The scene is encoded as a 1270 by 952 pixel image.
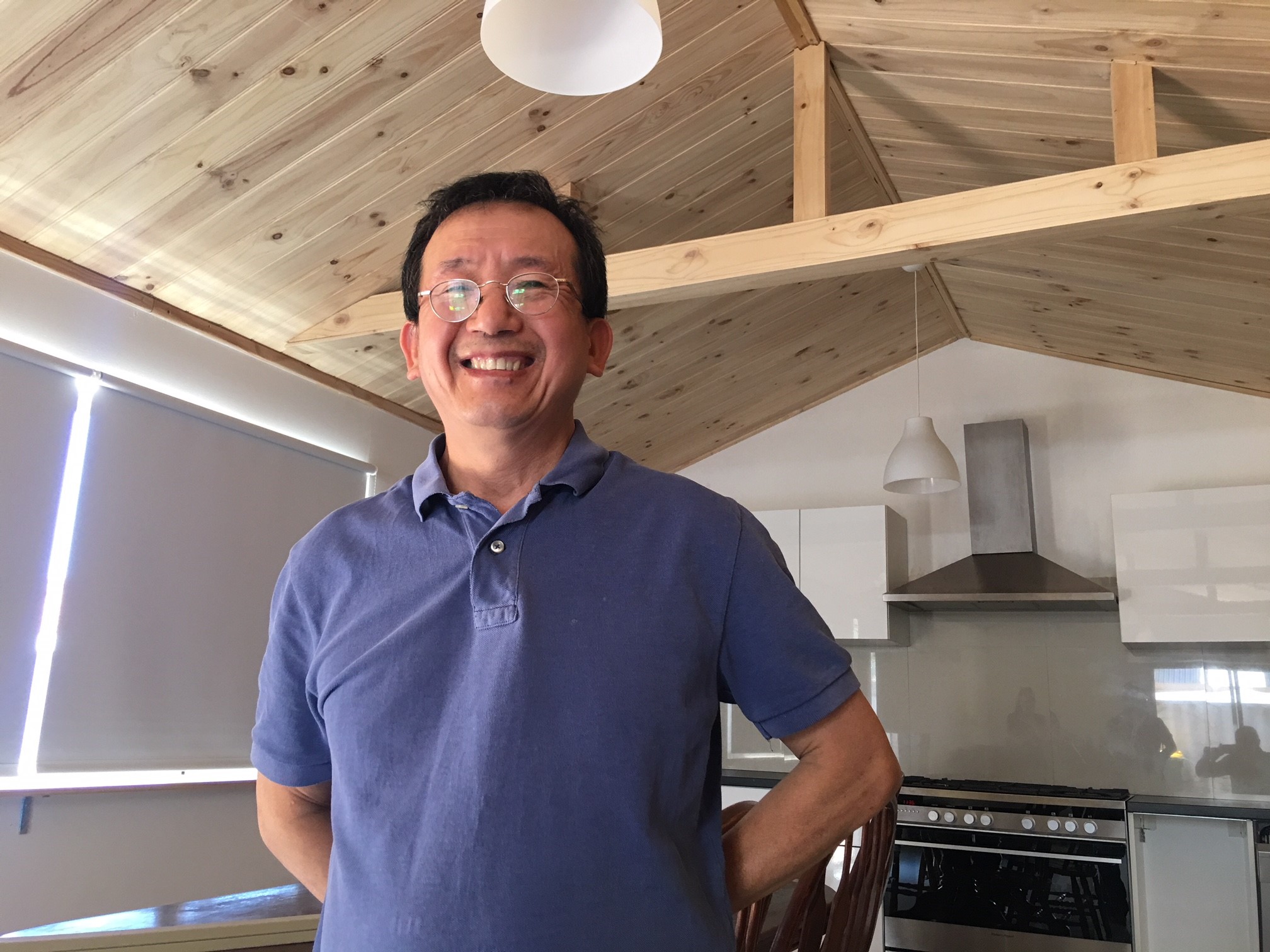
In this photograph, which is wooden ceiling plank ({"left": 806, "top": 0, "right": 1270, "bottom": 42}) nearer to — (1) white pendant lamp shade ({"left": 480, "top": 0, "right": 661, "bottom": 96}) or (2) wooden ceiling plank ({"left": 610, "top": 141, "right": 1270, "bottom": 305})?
(2) wooden ceiling plank ({"left": 610, "top": 141, "right": 1270, "bottom": 305})

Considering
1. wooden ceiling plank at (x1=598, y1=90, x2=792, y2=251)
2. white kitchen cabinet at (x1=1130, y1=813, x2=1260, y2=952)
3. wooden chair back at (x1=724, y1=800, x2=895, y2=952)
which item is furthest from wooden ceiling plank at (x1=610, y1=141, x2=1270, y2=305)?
white kitchen cabinet at (x1=1130, y1=813, x2=1260, y2=952)

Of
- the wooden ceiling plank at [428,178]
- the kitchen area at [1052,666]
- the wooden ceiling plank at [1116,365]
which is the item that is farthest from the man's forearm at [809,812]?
the wooden ceiling plank at [1116,365]

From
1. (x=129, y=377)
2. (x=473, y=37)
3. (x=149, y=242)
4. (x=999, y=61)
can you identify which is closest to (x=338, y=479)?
(x=129, y=377)

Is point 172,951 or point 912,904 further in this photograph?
point 912,904

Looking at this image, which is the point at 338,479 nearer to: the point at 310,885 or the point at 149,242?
the point at 149,242

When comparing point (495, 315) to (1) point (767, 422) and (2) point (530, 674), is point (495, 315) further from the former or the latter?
(1) point (767, 422)

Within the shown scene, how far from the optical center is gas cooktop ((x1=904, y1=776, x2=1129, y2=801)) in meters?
4.37

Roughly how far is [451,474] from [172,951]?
849 mm

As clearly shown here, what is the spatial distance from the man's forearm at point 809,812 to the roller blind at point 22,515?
2.84 m

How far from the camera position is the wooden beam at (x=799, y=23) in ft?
10.7

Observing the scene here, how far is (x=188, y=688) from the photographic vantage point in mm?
3637

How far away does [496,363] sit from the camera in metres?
0.98

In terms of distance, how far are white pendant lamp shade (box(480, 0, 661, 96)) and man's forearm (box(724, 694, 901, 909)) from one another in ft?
4.18

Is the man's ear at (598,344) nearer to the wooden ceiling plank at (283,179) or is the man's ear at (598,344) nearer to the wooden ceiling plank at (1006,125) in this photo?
the wooden ceiling plank at (283,179)
